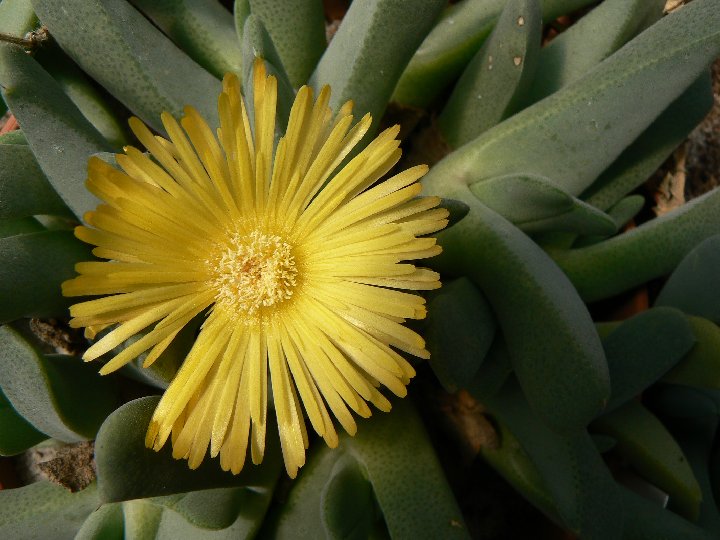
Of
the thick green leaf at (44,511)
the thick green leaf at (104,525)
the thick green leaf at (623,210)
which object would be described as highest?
the thick green leaf at (623,210)

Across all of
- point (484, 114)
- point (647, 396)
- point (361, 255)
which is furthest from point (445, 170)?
point (647, 396)

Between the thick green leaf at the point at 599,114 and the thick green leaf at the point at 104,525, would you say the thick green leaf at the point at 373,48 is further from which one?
the thick green leaf at the point at 104,525

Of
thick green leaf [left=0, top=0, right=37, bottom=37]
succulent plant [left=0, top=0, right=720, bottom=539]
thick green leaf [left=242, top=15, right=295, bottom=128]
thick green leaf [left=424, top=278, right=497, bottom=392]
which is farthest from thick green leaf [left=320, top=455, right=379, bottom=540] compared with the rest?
thick green leaf [left=0, top=0, right=37, bottom=37]

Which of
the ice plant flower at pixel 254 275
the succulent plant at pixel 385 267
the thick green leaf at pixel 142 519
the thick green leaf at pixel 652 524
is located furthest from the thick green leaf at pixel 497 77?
the thick green leaf at pixel 142 519

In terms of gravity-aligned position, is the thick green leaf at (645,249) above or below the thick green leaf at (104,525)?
above

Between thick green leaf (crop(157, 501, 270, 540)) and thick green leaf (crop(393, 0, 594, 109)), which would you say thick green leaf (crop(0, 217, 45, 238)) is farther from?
thick green leaf (crop(393, 0, 594, 109))

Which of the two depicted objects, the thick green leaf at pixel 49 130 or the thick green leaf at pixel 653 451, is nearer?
the thick green leaf at pixel 49 130

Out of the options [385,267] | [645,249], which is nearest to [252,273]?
[385,267]

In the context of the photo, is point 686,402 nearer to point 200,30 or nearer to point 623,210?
point 623,210
